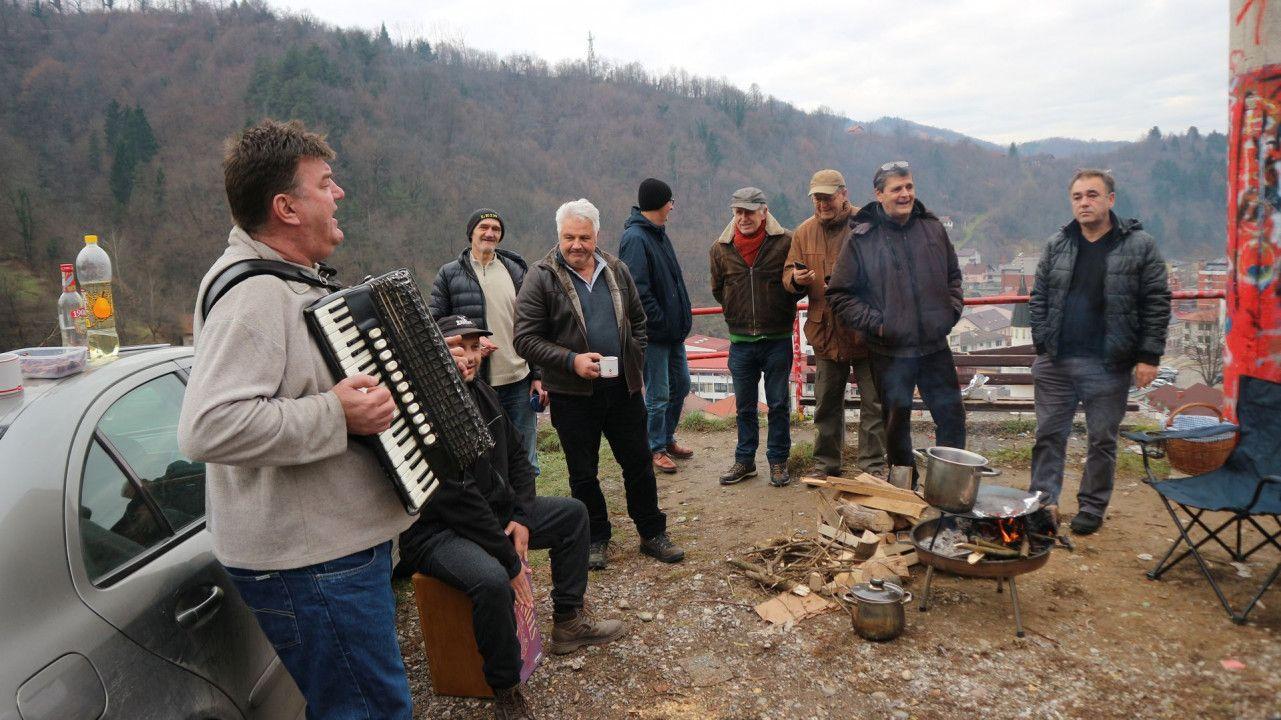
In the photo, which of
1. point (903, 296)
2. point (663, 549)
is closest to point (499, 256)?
point (663, 549)

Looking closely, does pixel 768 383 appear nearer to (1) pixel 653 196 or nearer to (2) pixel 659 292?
(2) pixel 659 292

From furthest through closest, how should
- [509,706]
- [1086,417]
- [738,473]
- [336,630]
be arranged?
[738,473] → [1086,417] → [509,706] → [336,630]

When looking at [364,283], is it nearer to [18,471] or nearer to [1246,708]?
[18,471]

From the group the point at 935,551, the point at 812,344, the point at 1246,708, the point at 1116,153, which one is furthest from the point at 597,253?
the point at 1116,153

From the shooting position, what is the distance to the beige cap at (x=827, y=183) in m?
5.23

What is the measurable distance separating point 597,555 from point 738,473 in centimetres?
175

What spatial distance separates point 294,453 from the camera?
1.81m

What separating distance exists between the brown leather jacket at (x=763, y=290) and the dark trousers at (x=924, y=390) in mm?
755

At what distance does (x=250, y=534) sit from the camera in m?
1.92

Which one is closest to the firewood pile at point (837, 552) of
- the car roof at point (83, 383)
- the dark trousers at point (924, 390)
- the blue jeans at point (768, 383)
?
the dark trousers at point (924, 390)

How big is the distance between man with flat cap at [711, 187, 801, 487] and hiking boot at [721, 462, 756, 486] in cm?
22

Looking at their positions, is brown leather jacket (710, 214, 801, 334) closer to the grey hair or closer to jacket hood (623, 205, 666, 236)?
jacket hood (623, 205, 666, 236)

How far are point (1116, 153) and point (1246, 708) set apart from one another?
52570 mm

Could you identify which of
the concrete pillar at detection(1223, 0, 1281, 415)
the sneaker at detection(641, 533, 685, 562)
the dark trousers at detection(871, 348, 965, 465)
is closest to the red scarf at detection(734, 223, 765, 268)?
the dark trousers at detection(871, 348, 965, 465)
